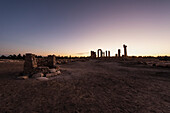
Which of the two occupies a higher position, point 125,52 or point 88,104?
point 125,52

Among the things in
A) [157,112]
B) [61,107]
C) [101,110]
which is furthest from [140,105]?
[61,107]

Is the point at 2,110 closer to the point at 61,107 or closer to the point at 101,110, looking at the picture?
the point at 61,107

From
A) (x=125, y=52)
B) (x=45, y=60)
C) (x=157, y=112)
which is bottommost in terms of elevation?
(x=157, y=112)

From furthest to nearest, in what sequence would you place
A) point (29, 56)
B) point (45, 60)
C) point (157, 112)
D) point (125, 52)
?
point (125, 52)
point (45, 60)
point (29, 56)
point (157, 112)

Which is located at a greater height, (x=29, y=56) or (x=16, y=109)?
(x=29, y=56)

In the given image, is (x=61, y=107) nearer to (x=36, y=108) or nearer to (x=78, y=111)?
(x=78, y=111)

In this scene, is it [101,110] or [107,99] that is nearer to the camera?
[101,110]

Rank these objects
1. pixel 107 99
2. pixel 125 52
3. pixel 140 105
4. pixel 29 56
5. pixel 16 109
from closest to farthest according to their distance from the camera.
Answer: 1. pixel 16 109
2. pixel 140 105
3. pixel 107 99
4. pixel 29 56
5. pixel 125 52

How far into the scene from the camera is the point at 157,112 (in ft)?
7.48

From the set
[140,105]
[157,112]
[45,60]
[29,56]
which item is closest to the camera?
[157,112]

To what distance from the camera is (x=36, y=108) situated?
2496 mm

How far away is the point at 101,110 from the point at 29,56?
8.19 metres

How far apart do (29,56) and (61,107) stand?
706 cm

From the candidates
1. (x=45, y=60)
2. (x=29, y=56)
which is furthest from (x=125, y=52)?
(x=29, y=56)
